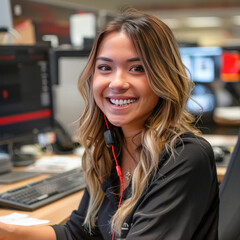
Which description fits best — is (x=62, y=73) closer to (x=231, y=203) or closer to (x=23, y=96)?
(x=23, y=96)

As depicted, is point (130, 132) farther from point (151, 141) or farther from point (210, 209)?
point (210, 209)

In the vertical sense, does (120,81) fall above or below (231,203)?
above

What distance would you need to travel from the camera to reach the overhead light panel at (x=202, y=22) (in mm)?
9016

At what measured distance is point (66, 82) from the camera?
2.38m

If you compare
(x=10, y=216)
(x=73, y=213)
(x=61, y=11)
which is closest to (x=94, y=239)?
(x=73, y=213)

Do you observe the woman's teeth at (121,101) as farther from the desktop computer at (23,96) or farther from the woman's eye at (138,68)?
the desktop computer at (23,96)

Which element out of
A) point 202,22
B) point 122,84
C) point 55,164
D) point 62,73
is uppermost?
point 202,22

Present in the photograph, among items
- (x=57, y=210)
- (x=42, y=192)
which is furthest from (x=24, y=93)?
(x=57, y=210)

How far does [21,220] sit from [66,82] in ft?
4.08

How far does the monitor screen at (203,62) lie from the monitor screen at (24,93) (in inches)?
56.3

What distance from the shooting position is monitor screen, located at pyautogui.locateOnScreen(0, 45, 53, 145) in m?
1.85

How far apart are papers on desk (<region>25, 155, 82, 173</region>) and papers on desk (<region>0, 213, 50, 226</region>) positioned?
1.72 ft

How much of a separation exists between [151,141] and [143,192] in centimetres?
14

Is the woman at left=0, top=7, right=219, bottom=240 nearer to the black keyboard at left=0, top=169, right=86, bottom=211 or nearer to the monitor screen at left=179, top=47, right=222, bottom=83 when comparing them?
the black keyboard at left=0, top=169, right=86, bottom=211
